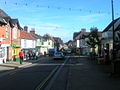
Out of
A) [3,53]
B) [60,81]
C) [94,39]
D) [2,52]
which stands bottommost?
[60,81]

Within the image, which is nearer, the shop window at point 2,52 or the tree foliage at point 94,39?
the shop window at point 2,52

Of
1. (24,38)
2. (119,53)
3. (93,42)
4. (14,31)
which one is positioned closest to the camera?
(119,53)

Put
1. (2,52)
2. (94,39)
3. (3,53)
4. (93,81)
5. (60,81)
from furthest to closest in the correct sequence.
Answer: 1. (94,39)
2. (3,53)
3. (2,52)
4. (60,81)
5. (93,81)

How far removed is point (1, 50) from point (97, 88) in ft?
74.4

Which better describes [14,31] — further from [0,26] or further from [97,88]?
[97,88]

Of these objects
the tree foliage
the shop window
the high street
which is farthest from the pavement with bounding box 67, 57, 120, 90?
the tree foliage

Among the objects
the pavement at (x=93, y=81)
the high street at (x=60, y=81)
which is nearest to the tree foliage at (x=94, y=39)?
the high street at (x=60, y=81)

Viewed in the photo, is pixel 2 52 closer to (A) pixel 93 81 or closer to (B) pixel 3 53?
(B) pixel 3 53

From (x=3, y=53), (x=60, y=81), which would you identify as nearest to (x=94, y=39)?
(x=3, y=53)

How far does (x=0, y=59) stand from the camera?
102 ft

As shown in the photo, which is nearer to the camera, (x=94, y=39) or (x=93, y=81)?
(x=93, y=81)

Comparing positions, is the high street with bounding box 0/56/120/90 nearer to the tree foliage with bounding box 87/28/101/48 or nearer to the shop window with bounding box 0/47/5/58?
the shop window with bounding box 0/47/5/58

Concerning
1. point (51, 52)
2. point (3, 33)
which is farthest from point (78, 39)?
point (3, 33)

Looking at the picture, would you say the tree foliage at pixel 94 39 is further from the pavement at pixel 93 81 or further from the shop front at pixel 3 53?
the pavement at pixel 93 81
